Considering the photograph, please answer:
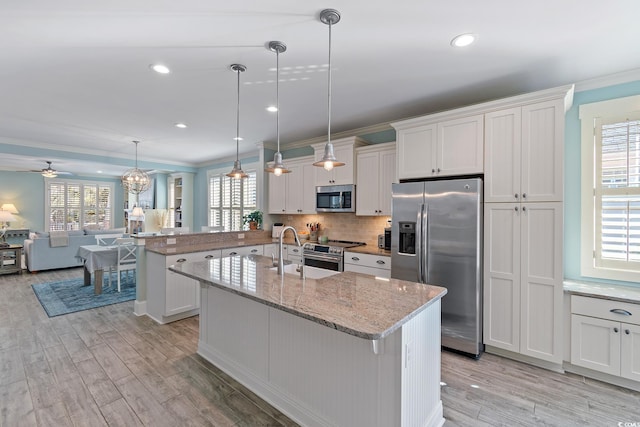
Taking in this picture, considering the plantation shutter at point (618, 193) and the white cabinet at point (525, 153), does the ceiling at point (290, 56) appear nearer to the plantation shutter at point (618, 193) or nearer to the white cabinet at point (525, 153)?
the white cabinet at point (525, 153)

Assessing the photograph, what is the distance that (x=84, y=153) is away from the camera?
19.2 feet

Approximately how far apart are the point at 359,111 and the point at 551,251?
2.57 meters

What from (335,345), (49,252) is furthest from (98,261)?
(335,345)

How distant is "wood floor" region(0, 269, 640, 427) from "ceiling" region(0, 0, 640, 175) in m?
2.74

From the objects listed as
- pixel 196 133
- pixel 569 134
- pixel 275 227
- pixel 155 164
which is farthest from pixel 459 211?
pixel 155 164

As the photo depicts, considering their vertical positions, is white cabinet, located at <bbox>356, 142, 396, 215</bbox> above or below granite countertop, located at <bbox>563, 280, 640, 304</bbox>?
above

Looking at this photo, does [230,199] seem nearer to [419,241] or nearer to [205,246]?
[205,246]

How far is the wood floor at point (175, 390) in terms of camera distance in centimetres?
203

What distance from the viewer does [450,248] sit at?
296cm

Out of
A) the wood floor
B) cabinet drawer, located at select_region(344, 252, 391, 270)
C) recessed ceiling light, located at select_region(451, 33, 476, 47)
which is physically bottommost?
the wood floor

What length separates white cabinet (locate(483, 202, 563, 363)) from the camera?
2.60m

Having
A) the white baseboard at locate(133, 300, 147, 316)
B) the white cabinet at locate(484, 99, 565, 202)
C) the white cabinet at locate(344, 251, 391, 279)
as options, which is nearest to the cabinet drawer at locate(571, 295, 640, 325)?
the white cabinet at locate(484, 99, 565, 202)

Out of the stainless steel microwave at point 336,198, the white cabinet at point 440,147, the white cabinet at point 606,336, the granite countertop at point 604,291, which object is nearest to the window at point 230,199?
the stainless steel microwave at point 336,198

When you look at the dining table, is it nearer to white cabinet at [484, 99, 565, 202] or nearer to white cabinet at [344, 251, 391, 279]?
white cabinet at [344, 251, 391, 279]
